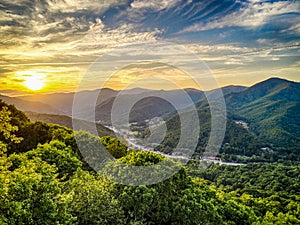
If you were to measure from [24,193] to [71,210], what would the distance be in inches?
105

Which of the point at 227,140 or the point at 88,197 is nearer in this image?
the point at 88,197

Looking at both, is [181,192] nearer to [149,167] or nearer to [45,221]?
[149,167]

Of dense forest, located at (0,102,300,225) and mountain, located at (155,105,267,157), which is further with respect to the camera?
mountain, located at (155,105,267,157)

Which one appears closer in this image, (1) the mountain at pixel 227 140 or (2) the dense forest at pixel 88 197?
(2) the dense forest at pixel 88 197

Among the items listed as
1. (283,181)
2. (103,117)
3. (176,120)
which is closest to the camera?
(283,181)

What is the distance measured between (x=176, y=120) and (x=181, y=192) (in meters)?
126

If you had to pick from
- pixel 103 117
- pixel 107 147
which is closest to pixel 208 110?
pixel 103 117

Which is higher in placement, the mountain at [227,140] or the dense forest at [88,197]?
the dense forest at [88,197]

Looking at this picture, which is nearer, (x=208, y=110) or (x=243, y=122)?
(x=208, y=110)

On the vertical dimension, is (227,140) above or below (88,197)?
below

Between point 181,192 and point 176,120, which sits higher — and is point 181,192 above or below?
above

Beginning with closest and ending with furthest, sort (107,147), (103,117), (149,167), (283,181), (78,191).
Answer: (78,191), (149,167), (107,147), (283,181), (103,117)

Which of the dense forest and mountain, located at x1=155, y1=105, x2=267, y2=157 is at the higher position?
the dense forest

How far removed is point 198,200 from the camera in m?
17.6
